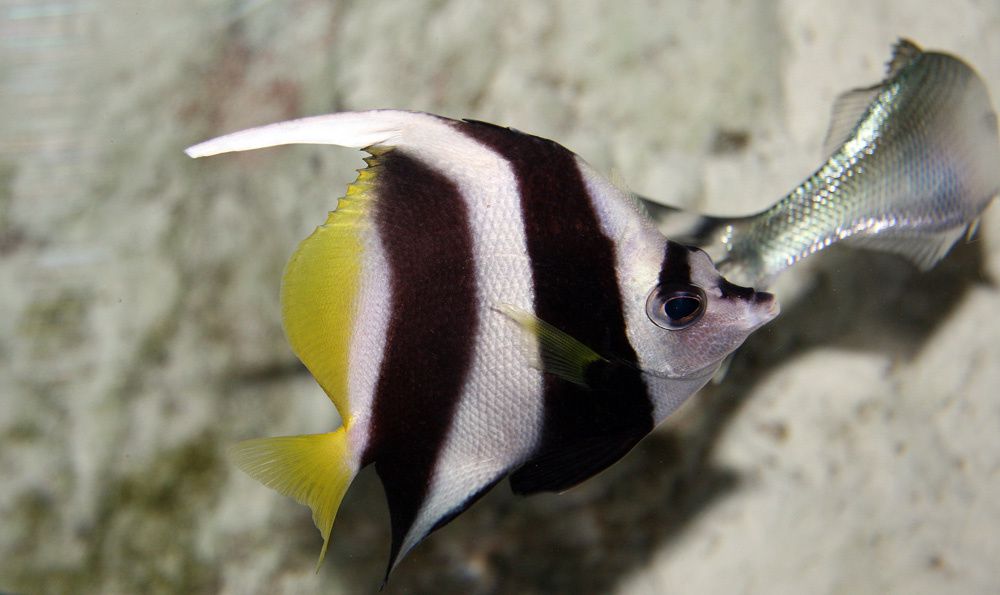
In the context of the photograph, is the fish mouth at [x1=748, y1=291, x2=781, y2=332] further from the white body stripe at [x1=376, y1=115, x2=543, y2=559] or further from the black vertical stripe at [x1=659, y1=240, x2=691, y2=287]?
the white body stripe at [x1=376, y1=115, x2=543, y2=559]

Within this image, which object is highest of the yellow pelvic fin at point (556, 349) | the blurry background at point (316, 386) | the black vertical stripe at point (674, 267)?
the black vertical stripe at point (674, 267)

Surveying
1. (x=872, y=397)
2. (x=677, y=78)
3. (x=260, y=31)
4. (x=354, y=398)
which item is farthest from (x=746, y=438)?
(x=260, y=31)

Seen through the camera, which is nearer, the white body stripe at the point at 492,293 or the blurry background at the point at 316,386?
the white body stripe at the point at 492,293

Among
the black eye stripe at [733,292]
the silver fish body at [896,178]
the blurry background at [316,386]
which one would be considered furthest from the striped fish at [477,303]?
the blurry background at [316,386]

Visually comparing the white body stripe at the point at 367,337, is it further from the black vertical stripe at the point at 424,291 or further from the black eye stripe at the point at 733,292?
the black eye stripe at the point at 733,292

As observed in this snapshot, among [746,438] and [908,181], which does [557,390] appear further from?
[746,438]

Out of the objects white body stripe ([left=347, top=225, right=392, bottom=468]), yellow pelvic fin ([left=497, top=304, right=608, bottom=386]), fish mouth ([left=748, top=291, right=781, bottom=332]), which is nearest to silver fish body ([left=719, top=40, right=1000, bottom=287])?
fish mouth ([left=748, top=291, right=781, bottom=332])
